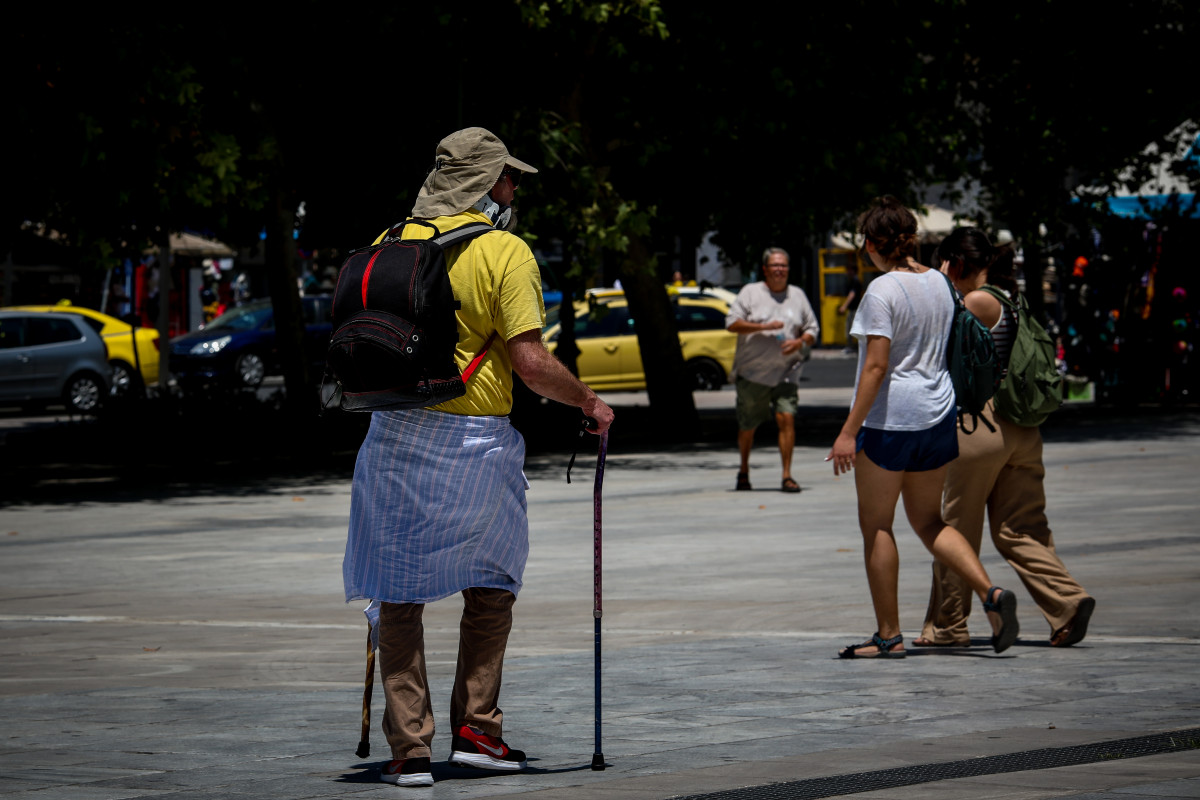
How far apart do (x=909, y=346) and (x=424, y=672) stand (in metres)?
2.94

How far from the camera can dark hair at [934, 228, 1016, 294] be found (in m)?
8.01

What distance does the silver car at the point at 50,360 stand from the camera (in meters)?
28.6

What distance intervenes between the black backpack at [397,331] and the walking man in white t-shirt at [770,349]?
9.75 metres

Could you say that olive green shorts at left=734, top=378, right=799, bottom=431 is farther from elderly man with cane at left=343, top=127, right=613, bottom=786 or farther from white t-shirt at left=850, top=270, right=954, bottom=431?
elderly man with cane at left=343, top=127, right=613, bottom=786

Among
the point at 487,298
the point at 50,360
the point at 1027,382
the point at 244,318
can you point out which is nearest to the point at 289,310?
the point at 50,360

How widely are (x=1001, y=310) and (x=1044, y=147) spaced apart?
15704 millimetres

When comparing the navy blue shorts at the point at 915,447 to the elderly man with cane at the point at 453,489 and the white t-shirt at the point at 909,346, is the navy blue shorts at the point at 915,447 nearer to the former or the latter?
the white t-shirt at the point at 909,346

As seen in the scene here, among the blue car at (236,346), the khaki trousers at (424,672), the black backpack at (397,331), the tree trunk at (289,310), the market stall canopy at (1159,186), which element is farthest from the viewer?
the blue car at (236,346)

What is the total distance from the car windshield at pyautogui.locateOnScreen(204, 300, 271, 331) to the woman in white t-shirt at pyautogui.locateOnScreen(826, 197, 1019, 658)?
95.0ft

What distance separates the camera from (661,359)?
843 inches

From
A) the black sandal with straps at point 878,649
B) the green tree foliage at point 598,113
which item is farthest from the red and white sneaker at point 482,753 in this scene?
the green tree foliage at point 598,113

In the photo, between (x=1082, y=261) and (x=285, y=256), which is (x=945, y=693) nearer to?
(x=285, y=256)

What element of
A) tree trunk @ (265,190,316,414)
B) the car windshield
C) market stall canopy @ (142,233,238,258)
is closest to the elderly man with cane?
tree trunk @ (265,190,316,414)

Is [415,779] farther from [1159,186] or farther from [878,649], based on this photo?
[1159,186]
